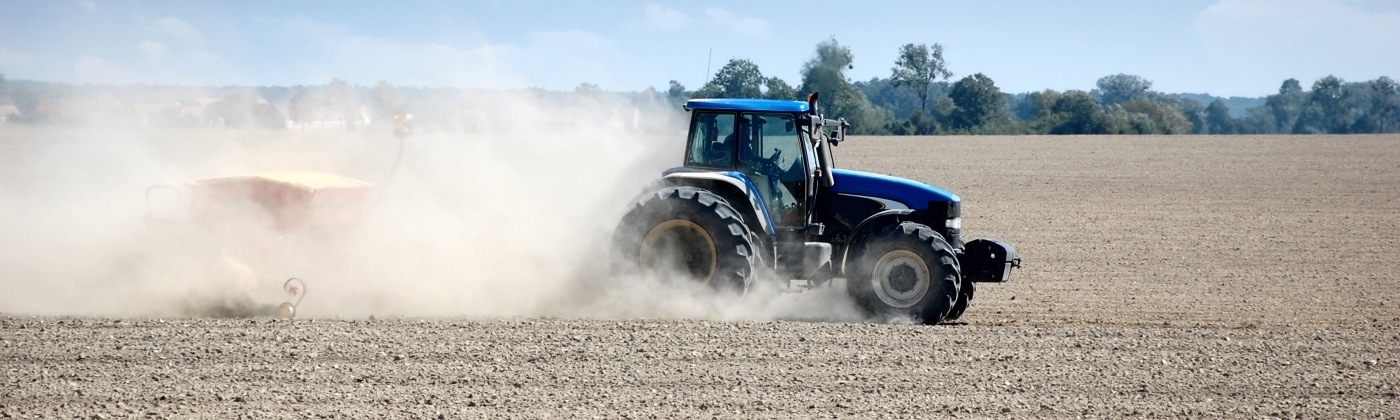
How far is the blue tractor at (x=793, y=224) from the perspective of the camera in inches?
373

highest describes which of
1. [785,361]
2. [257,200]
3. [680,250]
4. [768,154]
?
[768,154]

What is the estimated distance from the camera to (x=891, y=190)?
398 inches

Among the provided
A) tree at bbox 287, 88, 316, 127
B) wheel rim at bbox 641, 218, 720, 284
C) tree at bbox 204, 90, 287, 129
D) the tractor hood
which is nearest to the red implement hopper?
tree at bbox 287, 88, 316, 127

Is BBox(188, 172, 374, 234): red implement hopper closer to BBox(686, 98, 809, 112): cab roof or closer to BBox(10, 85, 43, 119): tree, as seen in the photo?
BBox(10, 85, 43, 119): tree

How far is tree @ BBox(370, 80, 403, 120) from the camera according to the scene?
1117cm

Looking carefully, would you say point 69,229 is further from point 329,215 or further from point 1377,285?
point 1377,285

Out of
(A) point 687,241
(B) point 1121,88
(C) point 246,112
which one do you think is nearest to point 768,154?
(A) point 687,241

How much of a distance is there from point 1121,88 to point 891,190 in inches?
3832

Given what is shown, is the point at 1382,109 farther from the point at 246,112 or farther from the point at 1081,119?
the point at 246,112

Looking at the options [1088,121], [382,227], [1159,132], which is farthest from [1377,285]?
[1159,132]

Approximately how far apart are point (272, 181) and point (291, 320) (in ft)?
4.11

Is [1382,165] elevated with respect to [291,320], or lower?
elevated

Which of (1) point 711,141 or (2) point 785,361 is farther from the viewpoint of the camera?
(1) point 711,141

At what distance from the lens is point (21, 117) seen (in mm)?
10695
